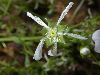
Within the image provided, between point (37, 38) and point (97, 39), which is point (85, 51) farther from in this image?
point (37, 38)

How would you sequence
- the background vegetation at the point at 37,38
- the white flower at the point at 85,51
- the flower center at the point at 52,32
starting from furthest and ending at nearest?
Answer: the background vegetation at the point at 37,38, the white flower at the point at 85,51, the flower center at the point at 52,32

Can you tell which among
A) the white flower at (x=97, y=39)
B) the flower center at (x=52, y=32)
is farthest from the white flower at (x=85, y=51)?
the flower center at (x=52, y=32)

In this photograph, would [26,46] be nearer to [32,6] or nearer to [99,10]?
[32,6]

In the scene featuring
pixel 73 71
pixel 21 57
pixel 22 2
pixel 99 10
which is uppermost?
pixel 22 2

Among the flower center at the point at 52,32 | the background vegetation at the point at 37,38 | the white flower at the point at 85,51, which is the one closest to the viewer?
the flower center at the point at 52,32

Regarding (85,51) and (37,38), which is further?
(37,38)

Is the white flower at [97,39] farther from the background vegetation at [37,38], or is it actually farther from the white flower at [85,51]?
the background vegetation at [37,38]

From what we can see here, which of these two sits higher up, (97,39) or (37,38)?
(37,38)

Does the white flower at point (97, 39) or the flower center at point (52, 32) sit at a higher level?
the flower center at point (52, 32)

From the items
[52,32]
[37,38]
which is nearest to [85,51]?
[52,32]

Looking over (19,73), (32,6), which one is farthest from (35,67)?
(32,6)

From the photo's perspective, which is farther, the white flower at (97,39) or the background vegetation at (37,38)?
the background vegetation at (37,38)
